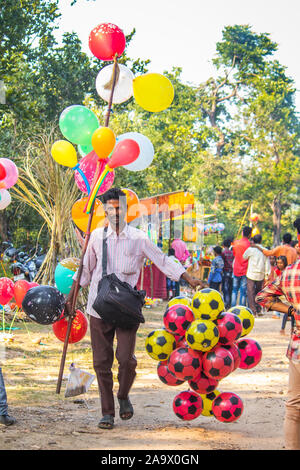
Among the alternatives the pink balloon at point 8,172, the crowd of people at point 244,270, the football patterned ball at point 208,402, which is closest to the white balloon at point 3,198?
the pink balloon at point 8,172

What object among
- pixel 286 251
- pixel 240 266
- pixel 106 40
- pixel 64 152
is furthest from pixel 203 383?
pixel 240 266

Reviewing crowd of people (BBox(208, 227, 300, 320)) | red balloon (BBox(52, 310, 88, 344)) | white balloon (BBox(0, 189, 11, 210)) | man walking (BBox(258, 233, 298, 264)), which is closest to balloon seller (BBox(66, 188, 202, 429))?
red balloon (BBox(52, 310, 88, 344))

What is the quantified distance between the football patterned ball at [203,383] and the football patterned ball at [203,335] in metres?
0.25

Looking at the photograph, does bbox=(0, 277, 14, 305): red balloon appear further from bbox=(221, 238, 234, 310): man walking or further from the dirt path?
bbox=(221, 238, 234, 310): man walking

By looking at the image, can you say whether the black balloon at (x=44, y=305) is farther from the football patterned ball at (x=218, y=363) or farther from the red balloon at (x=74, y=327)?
the football patterned ball at (x=218, y=363)

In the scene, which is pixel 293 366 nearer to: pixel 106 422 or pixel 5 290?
pixel 106 422

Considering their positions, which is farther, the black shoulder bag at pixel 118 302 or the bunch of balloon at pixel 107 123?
the bunch of balloon at pixel 107 123

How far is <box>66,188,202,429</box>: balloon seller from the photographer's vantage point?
15.2 feet

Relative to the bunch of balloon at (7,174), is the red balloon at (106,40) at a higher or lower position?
higher

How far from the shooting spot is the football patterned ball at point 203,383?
4273 mm

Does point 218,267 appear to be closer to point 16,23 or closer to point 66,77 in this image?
point 16,23

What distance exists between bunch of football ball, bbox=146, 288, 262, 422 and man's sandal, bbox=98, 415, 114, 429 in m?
0.53

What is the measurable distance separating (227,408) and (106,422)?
949 mm
